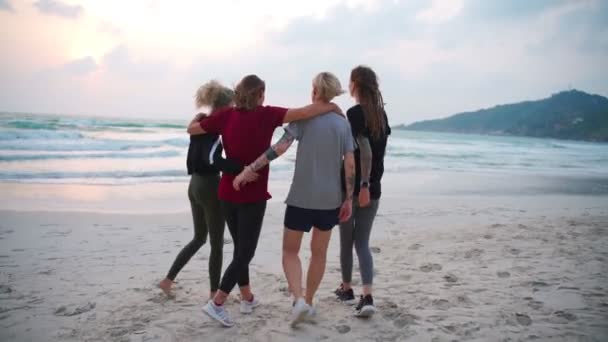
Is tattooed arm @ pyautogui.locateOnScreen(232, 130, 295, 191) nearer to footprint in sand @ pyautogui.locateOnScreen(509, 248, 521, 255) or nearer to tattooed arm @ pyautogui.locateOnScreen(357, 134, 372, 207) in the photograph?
tattooed arm @ pyautogui.locateOnScreen(357, 134, 372, 207)

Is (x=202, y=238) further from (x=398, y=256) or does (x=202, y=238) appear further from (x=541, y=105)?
(x=541, y=105)

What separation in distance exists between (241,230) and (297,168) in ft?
1.89

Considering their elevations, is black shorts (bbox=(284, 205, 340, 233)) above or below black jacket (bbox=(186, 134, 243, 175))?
below

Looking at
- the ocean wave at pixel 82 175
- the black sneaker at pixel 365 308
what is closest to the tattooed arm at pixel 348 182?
the black sneaker at pixel 365 308

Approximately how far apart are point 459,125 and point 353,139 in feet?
354

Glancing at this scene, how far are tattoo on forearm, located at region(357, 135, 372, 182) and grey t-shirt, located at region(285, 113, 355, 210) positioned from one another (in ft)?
0.58

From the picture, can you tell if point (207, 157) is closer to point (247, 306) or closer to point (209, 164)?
point (209, 164)

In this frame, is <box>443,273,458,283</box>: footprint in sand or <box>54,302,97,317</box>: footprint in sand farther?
<box>443,273,458,283</box>: footprint in sand

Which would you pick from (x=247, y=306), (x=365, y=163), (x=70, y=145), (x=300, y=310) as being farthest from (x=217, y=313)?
(x=70, y=145)

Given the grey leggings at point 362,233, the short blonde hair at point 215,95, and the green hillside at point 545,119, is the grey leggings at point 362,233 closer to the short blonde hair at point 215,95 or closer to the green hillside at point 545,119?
the short blonde hair at point 215,95

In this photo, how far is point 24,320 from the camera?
307 centimetres

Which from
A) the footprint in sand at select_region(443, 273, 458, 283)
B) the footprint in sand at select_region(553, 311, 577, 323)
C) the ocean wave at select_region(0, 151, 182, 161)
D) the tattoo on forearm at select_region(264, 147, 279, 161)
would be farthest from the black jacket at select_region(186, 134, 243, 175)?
the ocean wave at select_region(0, 151, 182, 161)

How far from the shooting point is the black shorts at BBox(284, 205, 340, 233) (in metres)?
2.84

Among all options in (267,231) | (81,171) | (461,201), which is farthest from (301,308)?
(81,171)
